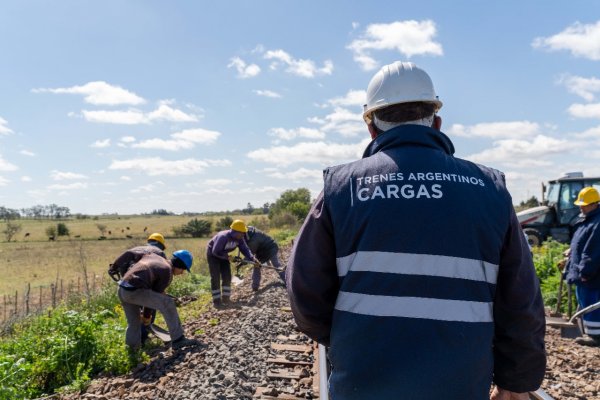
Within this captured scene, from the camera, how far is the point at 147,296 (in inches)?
273

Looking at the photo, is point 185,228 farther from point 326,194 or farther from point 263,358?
point 326,194

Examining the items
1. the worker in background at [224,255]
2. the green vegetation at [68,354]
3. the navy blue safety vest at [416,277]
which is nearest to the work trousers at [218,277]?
the worker in background at [224,255]

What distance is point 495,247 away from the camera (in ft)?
5.69

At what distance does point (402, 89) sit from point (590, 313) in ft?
20.7

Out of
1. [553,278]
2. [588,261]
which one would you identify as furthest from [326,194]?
[553,278]

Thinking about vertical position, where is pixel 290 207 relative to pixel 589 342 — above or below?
above

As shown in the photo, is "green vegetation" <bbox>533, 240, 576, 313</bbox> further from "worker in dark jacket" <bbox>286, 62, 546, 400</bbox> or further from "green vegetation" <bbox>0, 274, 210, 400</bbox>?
"worker in dark jacket" <bbox>286, 62, 546, 400</bbox>

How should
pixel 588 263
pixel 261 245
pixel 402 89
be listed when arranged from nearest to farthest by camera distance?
pixel 402 89, pixel 588 263, pixel 261 245

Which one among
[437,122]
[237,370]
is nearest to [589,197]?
[237,370]

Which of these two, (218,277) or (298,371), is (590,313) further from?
(218,277)

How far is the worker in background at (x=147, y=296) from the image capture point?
6828 mm

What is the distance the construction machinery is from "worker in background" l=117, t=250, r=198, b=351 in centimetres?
1417

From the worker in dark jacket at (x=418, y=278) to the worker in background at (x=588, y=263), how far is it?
571cm

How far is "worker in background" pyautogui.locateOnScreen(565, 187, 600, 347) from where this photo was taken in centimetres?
665
